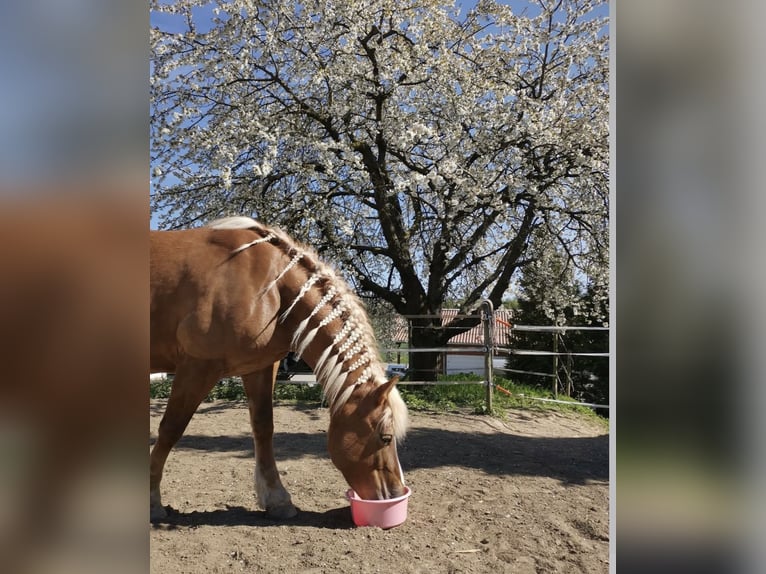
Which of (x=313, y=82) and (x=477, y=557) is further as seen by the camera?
(x=313, y=82)

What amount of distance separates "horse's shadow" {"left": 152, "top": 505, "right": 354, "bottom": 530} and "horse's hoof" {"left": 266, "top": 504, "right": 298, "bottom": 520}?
0.01 metres

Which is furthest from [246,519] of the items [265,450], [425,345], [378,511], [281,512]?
[425,345]

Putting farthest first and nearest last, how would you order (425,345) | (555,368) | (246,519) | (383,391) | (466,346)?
(555,368) < (466,346) < (425,345) < (246,519) < (383,391)

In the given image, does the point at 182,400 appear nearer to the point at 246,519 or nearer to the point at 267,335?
the point at 267,335

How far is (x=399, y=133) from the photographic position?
3129mm

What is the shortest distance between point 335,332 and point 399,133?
1.79m

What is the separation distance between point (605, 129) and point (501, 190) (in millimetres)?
878

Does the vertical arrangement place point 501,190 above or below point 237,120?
below

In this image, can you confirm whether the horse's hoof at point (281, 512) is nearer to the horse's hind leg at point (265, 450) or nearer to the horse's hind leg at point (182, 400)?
the horse's hind leg at point (265, 450)

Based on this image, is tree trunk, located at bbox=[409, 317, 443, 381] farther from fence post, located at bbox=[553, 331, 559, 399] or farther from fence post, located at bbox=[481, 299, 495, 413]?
fence post, located at bbox=[553, 331, 559, 399]
